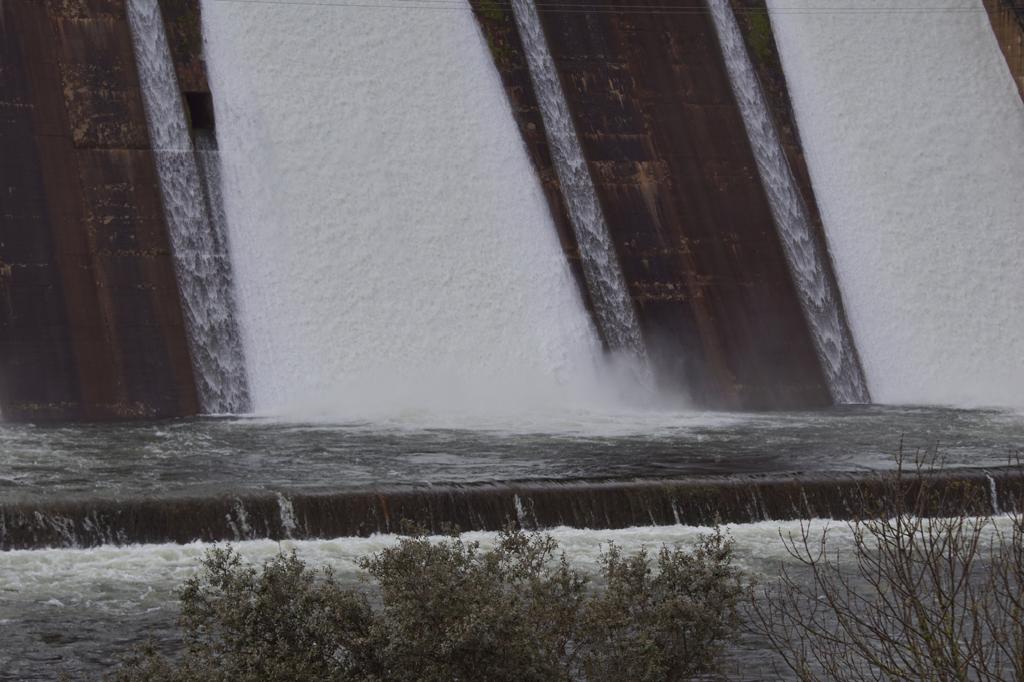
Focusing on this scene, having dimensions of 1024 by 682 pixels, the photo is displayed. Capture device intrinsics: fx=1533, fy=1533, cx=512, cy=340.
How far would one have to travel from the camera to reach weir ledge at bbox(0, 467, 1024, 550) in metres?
9.64

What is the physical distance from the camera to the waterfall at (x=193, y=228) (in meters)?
15.8

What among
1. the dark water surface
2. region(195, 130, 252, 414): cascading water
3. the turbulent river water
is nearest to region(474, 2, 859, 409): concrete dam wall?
the turbulent river water

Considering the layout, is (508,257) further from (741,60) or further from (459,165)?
(741,60)

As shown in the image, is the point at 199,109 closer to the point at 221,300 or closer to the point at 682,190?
the point at 221,300

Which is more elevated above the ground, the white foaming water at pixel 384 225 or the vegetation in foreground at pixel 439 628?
the white foaming water at pixel 384 225

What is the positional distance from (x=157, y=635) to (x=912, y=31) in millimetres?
17123

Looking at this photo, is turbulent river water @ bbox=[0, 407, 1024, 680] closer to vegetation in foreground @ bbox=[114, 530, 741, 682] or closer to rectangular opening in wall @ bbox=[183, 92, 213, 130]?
vegetation in foreground @ bbox=[114, 530, 741, 682]

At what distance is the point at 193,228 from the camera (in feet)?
54.2

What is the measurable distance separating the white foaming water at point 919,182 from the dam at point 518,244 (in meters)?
0.05

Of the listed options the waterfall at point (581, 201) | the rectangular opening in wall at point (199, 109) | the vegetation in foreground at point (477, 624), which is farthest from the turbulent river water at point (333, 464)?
the rectangular opening in wall at point (199, 109)

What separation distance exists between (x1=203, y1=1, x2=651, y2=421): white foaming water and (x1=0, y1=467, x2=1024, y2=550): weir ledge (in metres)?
4.84

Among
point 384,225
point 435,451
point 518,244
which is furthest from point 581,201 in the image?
point 435,451

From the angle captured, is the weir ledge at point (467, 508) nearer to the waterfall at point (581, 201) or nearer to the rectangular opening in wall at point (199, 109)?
the waterfall at point (581, 201)

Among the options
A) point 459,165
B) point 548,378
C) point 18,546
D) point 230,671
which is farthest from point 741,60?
point 230,671
